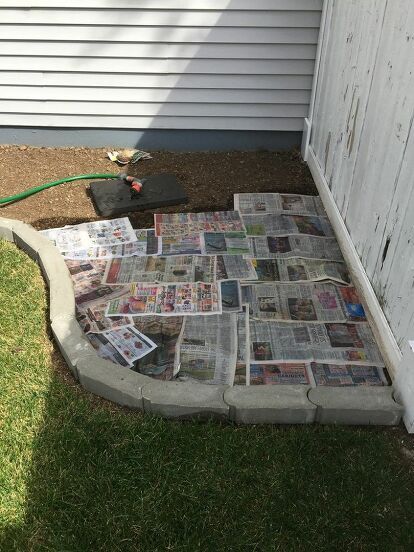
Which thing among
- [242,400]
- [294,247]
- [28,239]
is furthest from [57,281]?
[294,247]

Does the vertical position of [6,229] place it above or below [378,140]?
below

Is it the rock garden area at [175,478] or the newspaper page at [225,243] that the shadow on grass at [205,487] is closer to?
the rock garden area at [175,478]

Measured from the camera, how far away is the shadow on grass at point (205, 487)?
1953mm

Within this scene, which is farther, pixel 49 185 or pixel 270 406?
pixel 49 185

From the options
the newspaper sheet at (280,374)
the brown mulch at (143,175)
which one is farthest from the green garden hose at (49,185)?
the newspaper sheet at (280,374)

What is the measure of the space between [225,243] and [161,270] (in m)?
0.54

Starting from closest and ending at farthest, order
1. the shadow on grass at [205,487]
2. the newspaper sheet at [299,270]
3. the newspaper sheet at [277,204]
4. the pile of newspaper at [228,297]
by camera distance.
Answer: the shadow on grass at [205,487], the pile of newspaper at [228,297], the newspaper sheet at [299,270], the newspaper sheet at [277,204]

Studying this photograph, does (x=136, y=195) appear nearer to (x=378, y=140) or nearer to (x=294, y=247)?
(x=294, y=247)

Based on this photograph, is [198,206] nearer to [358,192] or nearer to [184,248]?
[184,248]

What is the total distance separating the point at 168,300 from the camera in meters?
3.17

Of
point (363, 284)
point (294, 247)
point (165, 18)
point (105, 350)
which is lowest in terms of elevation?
point (105, 350)

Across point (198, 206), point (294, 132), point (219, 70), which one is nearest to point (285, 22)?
point (219, 70)

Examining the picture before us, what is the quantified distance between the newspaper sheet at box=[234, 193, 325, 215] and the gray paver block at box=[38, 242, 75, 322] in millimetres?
1475

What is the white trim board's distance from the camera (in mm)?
2598
